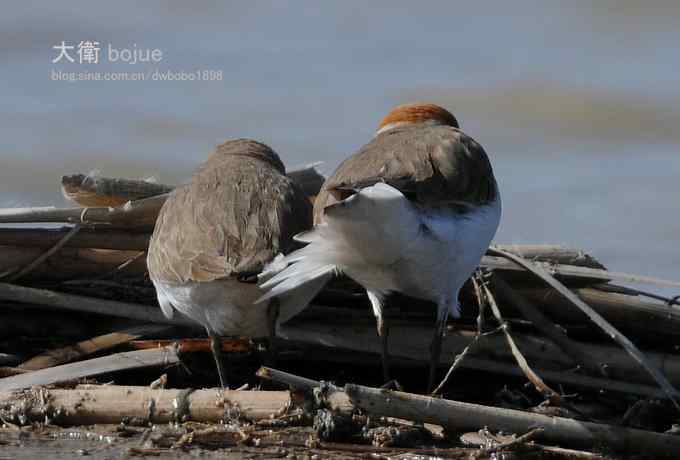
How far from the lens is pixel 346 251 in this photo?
5.18 meters

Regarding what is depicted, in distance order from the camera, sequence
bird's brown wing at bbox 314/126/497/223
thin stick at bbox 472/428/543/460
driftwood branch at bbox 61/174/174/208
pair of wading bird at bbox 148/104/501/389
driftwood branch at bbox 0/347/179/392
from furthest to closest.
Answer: driftwood branch at bbox 61/174/174/208
driftwood branch at bbox 0/347/179/392
bird's brown wing at bbox 314/126/497/223
pair of wading bird at bbox 148/104/501/389
thin stick at bbox 472/428/543/460

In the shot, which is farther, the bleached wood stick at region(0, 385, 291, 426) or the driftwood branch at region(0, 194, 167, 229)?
the driftwood branch at region(0, 194, 167, 229)

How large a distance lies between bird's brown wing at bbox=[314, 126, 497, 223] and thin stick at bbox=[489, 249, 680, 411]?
21.3 inches

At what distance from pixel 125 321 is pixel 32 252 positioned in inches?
24.8

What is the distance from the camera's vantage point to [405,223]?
508cm

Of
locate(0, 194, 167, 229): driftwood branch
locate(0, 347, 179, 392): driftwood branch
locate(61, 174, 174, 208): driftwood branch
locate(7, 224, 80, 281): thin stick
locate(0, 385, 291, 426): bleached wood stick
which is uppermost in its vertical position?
locate(61, 174, 174, 208): driftwood branch

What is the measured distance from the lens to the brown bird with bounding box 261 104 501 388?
16.3 feet

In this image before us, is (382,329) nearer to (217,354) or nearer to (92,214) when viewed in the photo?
(217,354)

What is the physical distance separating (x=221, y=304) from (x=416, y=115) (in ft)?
6.13

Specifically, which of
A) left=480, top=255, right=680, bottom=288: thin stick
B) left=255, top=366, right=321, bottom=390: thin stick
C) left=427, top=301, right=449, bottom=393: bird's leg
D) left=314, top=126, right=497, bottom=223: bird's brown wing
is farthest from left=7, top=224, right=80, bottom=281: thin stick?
left=480, top=255, right=680, bottom=288: thin stick

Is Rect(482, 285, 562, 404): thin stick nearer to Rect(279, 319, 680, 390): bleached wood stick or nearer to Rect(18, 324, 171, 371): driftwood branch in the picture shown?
Rect(279, 319, 680, 390): bleached wood stick

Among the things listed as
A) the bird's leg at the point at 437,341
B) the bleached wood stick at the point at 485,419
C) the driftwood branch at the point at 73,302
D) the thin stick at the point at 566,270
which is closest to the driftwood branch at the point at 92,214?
the driftwood branch at the point at 73,302

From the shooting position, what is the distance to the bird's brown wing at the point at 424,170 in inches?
209

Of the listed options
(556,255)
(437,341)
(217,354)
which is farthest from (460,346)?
(217,354)
